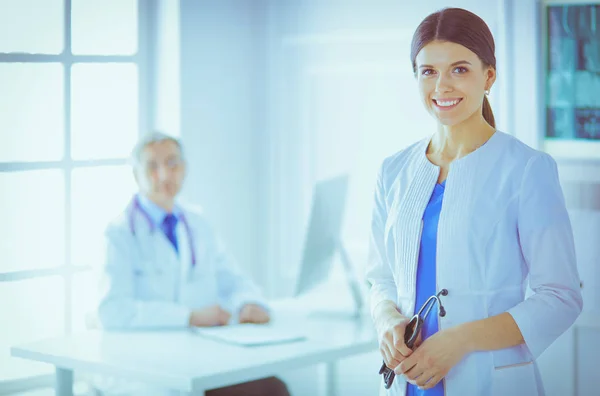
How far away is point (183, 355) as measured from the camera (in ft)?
8.04

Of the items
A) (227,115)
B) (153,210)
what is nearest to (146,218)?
(153,210)

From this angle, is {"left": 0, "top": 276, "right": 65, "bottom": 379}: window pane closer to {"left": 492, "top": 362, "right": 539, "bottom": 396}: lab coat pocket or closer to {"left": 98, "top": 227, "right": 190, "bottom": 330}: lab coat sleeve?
{"left": 98, "top": 227, "right": 190, "bottom": 330}: lab coat sleeve

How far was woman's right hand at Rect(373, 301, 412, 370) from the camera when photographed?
5.38ft

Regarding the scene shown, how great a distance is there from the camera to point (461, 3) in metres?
3.14

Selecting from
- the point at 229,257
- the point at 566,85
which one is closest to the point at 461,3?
the point at 566,85

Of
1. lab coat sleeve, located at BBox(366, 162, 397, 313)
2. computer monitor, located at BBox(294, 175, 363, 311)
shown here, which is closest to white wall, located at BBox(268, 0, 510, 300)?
computer monitor, located at BBox(294, 175, 363, 311)

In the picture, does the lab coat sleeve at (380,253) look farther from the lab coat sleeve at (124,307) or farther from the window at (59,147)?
the window at (59,147)

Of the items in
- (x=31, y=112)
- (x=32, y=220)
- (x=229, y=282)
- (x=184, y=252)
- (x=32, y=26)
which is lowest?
(x=229, y=282)

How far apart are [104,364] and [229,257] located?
893 mm

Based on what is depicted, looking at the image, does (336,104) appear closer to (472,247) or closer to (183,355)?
(183,355)

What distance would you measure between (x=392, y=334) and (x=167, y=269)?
1418mm

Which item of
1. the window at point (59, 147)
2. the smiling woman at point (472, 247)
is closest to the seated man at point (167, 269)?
the window at point (59, 147)

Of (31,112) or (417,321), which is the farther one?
(31,112)

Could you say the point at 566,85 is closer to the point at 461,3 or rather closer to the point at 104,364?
the point at 461,3
